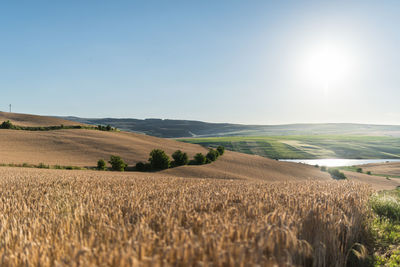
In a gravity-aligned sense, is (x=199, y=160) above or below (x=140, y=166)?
above

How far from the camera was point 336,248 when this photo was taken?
3186mm

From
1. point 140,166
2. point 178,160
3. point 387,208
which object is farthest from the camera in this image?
point 178,160

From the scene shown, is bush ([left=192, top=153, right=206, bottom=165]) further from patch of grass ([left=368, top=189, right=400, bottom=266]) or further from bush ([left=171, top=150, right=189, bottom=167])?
patch of grass ([left=368, top=189, right=400, bottom=266])

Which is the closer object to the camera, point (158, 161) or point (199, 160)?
point (158, 161)

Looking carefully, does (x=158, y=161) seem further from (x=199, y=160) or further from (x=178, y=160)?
(x=199, y=160)

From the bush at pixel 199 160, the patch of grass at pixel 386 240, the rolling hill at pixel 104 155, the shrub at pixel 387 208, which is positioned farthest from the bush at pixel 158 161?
the patch of grass at pixel 386 240

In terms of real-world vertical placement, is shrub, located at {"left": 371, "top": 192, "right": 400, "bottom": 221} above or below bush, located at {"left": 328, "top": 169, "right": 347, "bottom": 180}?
above

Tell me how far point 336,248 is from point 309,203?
2.54 feet

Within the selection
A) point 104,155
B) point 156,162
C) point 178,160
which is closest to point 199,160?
point 178,160

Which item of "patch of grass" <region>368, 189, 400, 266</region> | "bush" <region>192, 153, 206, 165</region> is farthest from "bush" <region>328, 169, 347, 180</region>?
"patch of grass" <region>368, 189, 400, 266</region>

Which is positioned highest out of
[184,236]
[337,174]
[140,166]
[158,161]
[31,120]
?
[31,120]

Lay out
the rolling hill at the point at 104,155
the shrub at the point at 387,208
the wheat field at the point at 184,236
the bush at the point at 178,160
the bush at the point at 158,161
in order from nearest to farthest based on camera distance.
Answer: the wheat field at the point at 184,236 < the shrub at the point at 387,208 < the rolling hill at the point at 104,155 < the bush at the point at 158,161 < the bush at the point at 178,160

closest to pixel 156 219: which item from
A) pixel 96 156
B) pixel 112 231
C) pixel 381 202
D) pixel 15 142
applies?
pixel 112 231

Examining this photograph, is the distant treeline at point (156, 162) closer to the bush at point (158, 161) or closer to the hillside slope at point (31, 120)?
the bush at point (158, 161)
